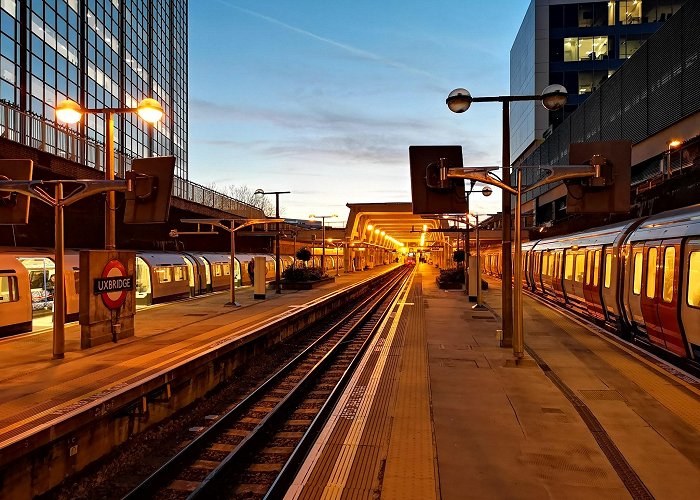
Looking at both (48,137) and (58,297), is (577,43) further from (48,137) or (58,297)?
(58,297)

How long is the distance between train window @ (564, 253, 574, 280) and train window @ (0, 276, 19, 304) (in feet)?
57.6

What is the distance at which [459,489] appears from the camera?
215 inches

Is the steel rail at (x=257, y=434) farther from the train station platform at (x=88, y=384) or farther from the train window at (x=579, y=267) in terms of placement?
the train window at (x=579, y=267)

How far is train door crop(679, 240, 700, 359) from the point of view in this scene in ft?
31.5

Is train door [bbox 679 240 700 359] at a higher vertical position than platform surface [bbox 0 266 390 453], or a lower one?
higher

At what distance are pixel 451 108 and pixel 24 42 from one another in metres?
29.0

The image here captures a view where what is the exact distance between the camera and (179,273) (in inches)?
1131

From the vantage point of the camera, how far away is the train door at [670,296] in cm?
1041

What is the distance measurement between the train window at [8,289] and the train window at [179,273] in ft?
43.7

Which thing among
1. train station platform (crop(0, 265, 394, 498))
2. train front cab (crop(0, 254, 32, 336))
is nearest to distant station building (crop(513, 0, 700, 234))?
train station platform (crop(0, 265, 394, 498))

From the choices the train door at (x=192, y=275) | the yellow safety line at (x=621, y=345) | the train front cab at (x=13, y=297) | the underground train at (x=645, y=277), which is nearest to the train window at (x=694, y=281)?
the underground train at (x=645, y=277)

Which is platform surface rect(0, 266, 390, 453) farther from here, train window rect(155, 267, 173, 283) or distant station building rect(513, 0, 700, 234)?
distant station building rect(513, 0, 700, 234)

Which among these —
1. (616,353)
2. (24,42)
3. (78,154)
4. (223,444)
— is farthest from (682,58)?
(24,42)

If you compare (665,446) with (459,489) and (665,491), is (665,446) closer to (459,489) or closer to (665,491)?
(665,491)
